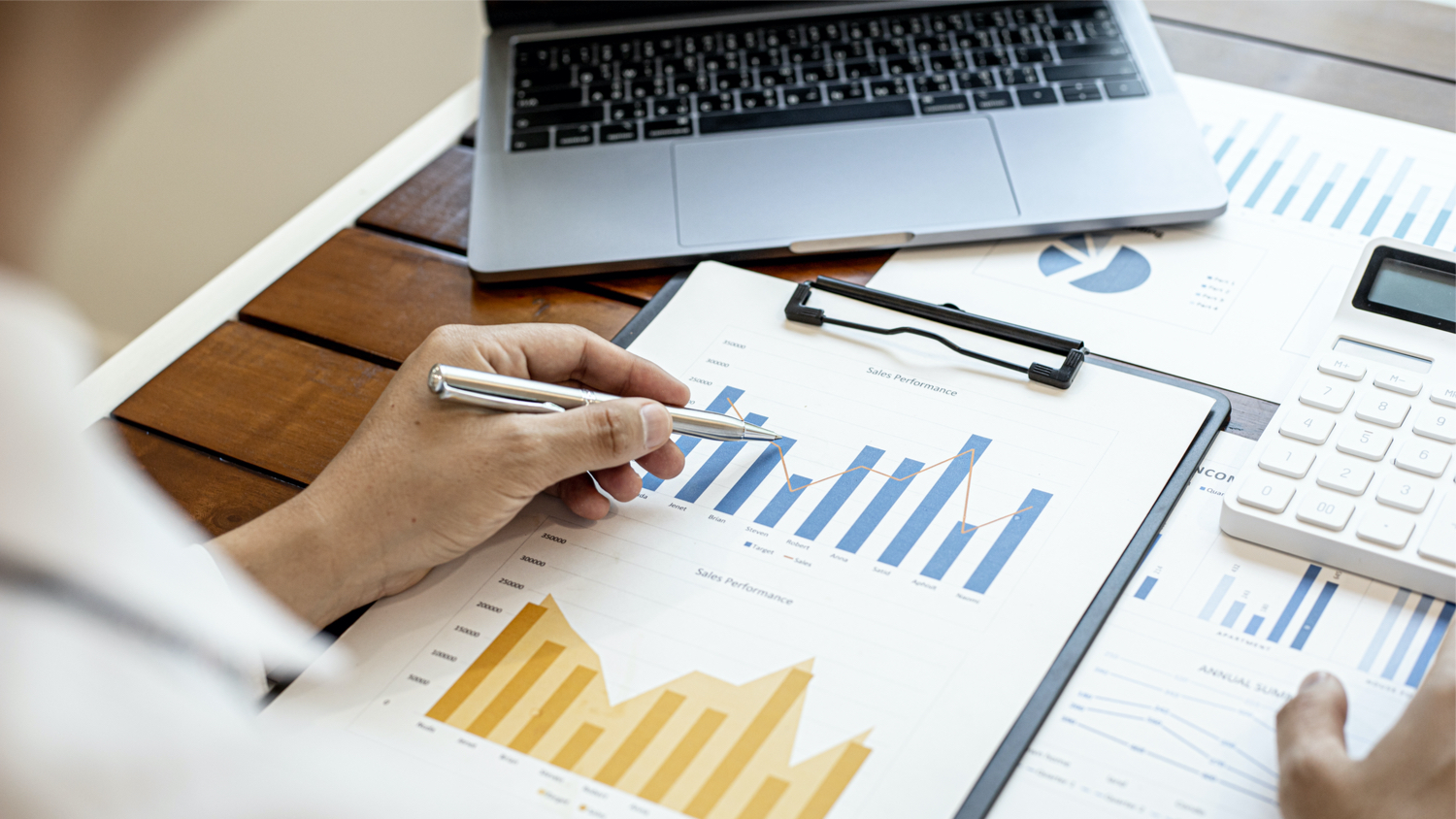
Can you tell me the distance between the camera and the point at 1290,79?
0.89 m

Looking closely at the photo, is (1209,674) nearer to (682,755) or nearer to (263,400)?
(682,755)

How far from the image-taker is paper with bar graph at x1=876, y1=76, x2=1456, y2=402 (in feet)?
2.19

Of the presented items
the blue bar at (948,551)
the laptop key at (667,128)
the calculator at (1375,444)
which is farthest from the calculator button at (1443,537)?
the laptop key at (667,128)

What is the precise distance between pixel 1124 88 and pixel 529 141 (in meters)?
0.46

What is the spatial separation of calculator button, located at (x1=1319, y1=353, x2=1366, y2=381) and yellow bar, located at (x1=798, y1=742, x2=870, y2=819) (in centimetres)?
35

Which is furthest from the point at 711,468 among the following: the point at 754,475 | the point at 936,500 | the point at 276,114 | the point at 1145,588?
the point at 276,114

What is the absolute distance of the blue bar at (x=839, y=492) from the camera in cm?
57

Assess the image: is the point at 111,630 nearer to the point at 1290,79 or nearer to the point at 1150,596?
the point at 1150,596

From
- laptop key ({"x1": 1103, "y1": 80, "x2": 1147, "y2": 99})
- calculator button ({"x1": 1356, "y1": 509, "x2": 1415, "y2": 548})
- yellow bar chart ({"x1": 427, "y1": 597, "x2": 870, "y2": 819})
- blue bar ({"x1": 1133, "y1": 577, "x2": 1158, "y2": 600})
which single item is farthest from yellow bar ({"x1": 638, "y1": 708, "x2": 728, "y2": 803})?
laptop key ({"x1": 1103, "y1": 80, "x2": 1147, "y2": 99})

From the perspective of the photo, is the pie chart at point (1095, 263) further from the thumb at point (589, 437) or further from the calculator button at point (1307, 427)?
the thumb at point (589, 437)

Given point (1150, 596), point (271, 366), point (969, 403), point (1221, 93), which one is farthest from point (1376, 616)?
point (271, 366)

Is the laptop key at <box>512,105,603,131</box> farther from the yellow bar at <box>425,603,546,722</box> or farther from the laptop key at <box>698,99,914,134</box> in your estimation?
the yellow bar at <box>425,603,546,722</box>

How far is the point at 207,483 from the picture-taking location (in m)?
0.63

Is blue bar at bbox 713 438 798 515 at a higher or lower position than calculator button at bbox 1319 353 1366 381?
lower
